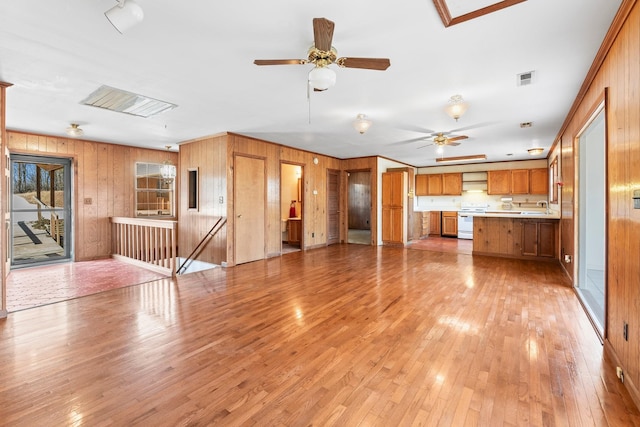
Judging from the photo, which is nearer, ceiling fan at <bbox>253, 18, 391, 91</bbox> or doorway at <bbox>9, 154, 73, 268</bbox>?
ceiling fan at <bbox>253, 18, 391, 91</bbox>

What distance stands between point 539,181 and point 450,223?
269 centimetres

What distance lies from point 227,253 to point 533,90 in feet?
16.8

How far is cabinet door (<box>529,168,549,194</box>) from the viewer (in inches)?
327

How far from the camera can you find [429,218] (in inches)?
398

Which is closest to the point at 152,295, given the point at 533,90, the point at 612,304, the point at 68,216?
the point at 68,216

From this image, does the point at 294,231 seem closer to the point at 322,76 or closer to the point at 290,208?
the point at 290,208

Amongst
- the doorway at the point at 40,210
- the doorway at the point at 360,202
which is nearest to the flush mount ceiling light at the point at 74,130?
Answer: the doorway at the point at 40,210

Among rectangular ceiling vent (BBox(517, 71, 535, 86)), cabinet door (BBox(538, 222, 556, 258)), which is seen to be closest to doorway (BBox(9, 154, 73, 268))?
rectangular ceiling vent (BBox(517, 71, 535, 86))

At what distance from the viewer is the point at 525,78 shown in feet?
10.0

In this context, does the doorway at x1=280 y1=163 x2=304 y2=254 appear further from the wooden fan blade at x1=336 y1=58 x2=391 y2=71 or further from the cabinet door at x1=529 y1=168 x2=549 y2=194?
the cabinet door at x1=529 y1=168 x2=549 y2=194

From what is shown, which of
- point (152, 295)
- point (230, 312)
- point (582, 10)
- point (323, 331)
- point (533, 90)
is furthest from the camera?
point (152, 295)

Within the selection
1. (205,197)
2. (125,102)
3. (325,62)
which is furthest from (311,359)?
(205,197)

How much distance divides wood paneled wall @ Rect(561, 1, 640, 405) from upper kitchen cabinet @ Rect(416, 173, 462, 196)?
24.2 ft

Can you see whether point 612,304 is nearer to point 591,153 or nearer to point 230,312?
point 591,153
